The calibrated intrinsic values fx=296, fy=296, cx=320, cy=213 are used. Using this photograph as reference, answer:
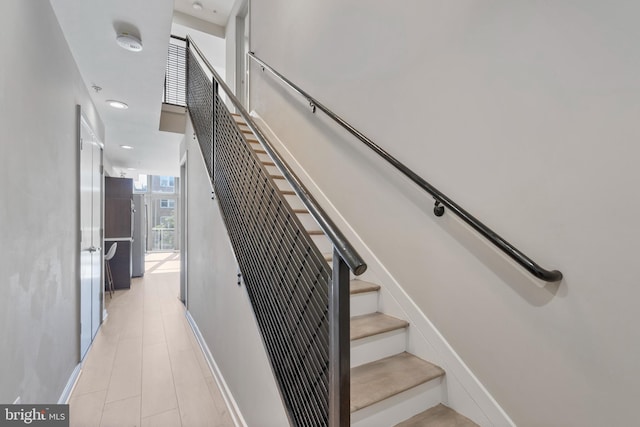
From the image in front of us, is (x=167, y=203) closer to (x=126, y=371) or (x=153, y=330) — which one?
(x=153, y=330)

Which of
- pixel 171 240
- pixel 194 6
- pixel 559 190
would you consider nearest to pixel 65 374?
pixel 559 190

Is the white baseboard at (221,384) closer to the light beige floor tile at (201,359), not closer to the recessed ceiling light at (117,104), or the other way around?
the light beige floor tile at (201,359)

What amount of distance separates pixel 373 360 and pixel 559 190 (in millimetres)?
1216

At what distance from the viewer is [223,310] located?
231cm

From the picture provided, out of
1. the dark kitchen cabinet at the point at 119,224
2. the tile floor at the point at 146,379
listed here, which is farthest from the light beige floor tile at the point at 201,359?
the dark kitchen cabinet at the point at 119,224

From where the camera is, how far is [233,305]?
82.1 inches

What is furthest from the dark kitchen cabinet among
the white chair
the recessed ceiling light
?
the recessed ceiling light

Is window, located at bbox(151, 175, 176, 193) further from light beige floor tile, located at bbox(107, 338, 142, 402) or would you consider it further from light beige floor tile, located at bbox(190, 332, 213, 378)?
light beige floor tile, located at bbox(190, 332, 213, 378)

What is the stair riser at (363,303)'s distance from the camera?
1863mm

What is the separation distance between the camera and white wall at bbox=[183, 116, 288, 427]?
1.64 metres

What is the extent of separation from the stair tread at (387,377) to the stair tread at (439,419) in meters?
0.16

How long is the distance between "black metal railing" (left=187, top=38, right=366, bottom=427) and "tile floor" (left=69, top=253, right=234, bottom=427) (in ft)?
3.68

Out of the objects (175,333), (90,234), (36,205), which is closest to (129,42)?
(36,205)

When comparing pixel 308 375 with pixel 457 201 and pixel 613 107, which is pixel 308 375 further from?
pixel 613 107
